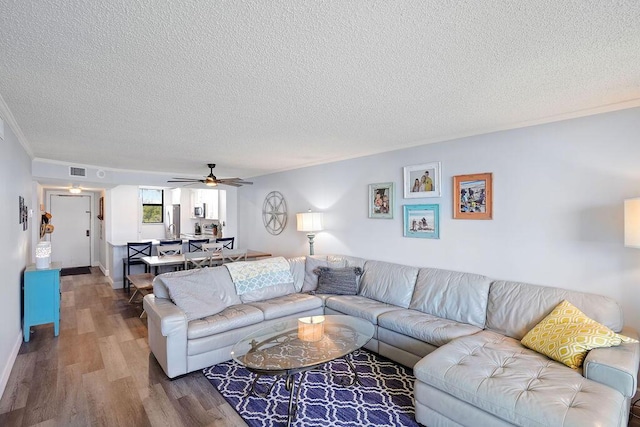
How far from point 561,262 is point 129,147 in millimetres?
4707

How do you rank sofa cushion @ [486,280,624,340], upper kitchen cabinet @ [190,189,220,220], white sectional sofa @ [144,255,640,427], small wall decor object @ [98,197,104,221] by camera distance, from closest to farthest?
white sectional sofa @ [144,255,640,427]
sofa cushion @ [486,280,624,340]
upper kitchen cabinet @ [190,189,220,220]
small wall decor object @ [98,197,104,221]

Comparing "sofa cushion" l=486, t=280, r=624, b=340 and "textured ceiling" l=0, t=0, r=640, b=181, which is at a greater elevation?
"textured ceiling" l=0, t=0, r=640, b=181

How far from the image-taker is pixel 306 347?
2514 mm

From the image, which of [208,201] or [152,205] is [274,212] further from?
[152,205]

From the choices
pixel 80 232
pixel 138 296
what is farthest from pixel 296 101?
pixel 80 232

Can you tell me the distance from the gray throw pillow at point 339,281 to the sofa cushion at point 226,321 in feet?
3.24

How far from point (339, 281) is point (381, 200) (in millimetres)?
1180

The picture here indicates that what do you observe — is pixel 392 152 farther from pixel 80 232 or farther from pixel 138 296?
pixel 80 232

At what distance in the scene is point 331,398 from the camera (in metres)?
2.52

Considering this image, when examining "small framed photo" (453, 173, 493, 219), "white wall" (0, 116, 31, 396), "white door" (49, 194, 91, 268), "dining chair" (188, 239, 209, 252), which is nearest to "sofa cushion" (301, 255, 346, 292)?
"small framed photo" (453, 173, 493, 219)

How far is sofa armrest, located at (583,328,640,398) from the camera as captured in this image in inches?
71.8

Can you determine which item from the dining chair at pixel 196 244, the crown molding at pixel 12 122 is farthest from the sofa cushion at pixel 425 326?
the dining chair at pixel 196 244

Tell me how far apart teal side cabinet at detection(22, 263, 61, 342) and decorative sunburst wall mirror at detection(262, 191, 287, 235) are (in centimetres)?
330

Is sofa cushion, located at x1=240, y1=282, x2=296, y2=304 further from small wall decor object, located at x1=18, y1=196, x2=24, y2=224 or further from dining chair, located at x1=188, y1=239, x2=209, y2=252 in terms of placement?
dining chair, located at x1=188, y1=239, x2=209, y2=252
